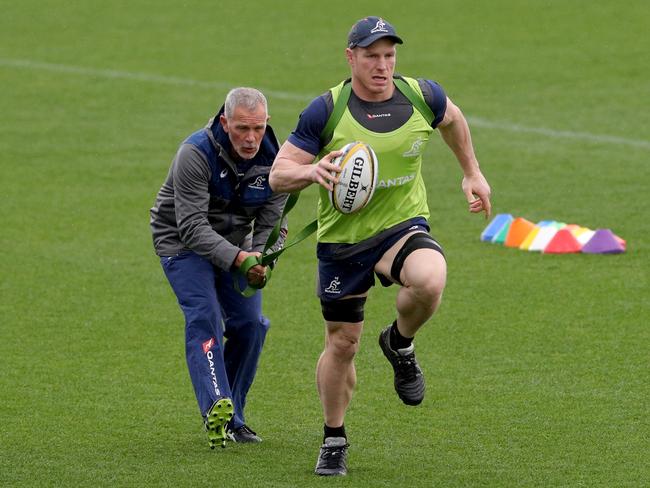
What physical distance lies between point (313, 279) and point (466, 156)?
188 inches

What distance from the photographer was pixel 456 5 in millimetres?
27422

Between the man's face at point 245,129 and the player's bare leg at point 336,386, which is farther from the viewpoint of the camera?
the man's face at point 245,129

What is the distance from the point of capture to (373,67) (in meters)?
7.49

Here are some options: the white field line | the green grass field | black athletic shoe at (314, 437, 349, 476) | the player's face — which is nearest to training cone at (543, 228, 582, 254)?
the green grass field

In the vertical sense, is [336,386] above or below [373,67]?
below

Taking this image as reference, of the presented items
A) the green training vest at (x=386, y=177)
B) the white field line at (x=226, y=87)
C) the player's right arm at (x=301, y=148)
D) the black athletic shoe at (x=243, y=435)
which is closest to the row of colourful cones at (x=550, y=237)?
the white field line at (x=226, y=87)

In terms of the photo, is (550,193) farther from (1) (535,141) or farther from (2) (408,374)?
(2) (408,374)

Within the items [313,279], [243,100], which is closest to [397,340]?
[243,100]

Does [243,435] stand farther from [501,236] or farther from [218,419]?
[501,236]

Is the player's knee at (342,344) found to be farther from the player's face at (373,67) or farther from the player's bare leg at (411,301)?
the player's face at (373,67)

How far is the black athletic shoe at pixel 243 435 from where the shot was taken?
334 inches

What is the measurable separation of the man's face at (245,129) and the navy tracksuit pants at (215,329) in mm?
691

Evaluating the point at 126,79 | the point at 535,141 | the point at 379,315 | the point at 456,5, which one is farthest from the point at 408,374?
the point at 456,5

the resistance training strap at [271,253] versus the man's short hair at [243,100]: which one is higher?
the man's short hair at [243,100]
